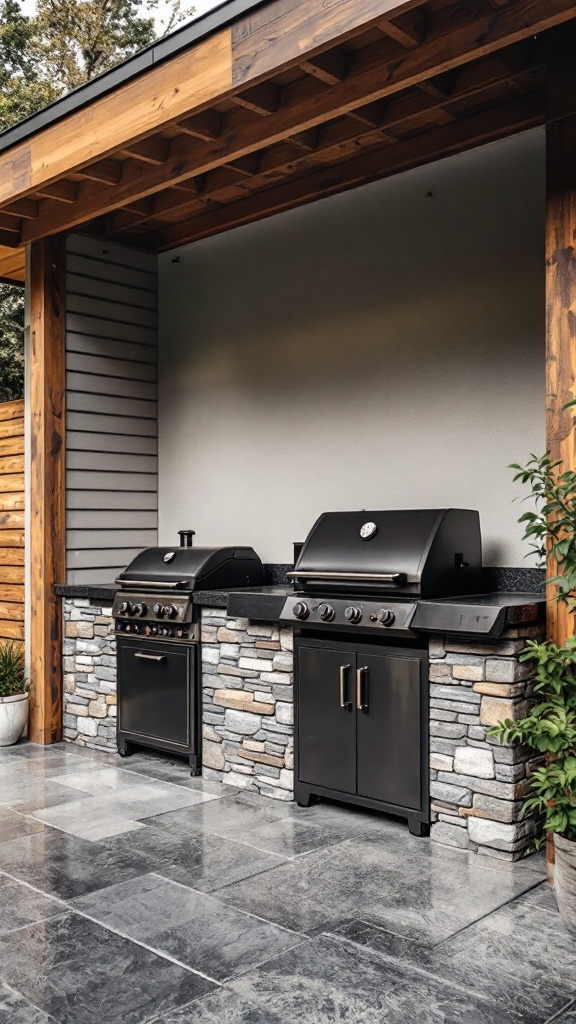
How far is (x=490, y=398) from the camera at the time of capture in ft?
13.0

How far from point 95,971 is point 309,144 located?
361 centimetres

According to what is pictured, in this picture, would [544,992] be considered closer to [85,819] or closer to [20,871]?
[20,871]

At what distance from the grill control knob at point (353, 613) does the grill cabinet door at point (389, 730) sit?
0.17 meters

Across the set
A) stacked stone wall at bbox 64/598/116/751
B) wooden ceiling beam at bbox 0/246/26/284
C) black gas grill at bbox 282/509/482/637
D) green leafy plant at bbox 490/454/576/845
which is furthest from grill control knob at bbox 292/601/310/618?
wooden ceiling beam at bbox 0/246/26/284

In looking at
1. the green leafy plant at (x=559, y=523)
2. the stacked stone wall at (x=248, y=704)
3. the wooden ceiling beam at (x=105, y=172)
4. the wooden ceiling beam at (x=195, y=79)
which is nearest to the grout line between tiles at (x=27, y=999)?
the stacked stone wall at (x=248, y=704)

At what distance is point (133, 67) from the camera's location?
3434 millimetres

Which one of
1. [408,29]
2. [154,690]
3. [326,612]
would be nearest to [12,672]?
[154,690]

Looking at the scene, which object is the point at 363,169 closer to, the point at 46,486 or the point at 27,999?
the point at 46,486

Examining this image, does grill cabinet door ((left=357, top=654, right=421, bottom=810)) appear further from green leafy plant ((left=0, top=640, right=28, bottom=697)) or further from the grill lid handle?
green leafy plant ((left=0, top=640, right=28, bottom=697))

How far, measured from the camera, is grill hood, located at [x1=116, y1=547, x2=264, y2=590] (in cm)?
444

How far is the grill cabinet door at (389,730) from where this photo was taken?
340 cm

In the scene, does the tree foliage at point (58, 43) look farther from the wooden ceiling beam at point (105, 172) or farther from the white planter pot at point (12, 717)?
the white planter pot at point (12, 717)

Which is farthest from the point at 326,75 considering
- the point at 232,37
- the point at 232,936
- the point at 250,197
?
the point at 232,936

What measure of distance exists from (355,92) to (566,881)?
2882mm
